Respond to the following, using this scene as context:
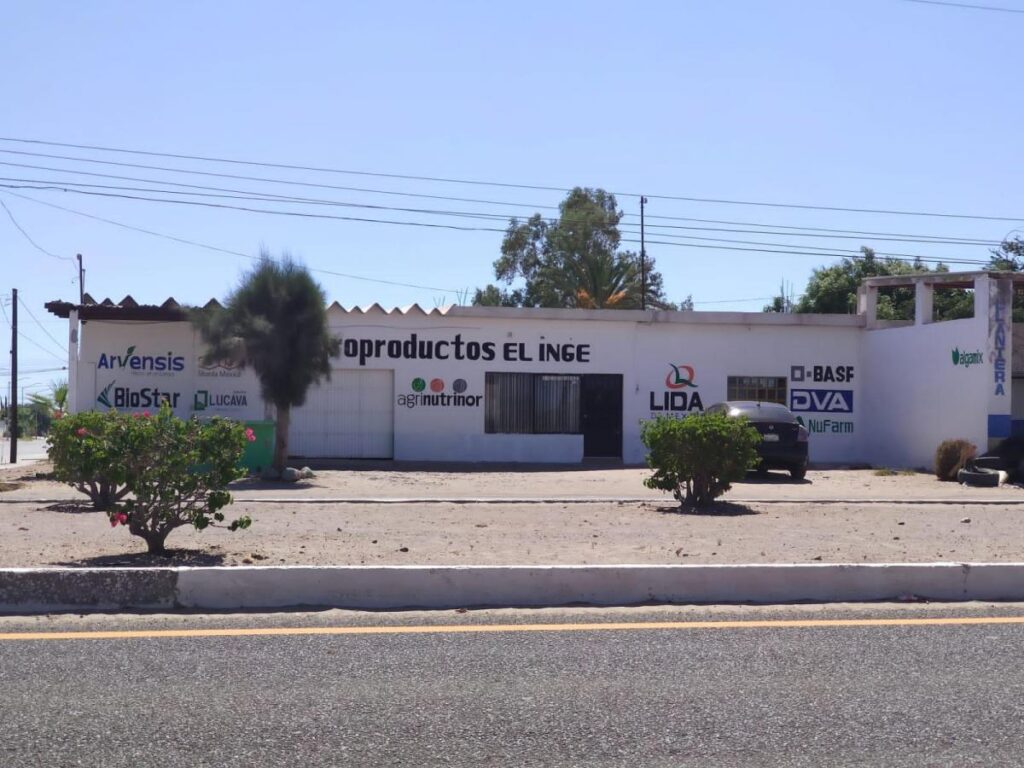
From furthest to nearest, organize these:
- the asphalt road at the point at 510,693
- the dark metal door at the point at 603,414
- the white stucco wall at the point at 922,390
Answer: the dark metal door at the point at 603,414, the white stucco wall at the point at 922,390, the asphalt road at the point at 510,693

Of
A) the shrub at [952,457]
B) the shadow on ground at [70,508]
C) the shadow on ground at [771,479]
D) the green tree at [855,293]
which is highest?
the green tree at [855,293]

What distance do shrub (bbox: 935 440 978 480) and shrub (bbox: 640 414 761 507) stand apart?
912cm

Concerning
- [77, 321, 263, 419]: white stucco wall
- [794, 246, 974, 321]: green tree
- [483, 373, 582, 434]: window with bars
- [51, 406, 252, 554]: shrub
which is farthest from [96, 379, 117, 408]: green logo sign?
[794, 246, 974, 321]: green tree

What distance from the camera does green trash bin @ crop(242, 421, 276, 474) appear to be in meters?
21.8

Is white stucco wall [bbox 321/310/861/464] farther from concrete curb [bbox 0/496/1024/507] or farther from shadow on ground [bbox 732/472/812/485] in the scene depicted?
concrete curb [bbox 0/496/1024/507]

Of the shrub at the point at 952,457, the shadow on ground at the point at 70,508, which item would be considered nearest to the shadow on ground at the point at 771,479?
the shrub at the point at 952,457

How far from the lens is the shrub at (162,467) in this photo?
372 inches

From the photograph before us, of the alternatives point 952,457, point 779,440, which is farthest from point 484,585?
point 952,457

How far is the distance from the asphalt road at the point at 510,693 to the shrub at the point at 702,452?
244 inches

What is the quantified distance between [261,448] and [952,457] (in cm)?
1390

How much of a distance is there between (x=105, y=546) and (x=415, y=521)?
388cm

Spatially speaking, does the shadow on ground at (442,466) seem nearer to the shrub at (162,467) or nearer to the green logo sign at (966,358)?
the green logo sign at (966,358)

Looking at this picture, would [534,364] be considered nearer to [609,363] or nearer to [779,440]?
[609,363]

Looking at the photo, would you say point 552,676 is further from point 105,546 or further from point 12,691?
point 105,546
